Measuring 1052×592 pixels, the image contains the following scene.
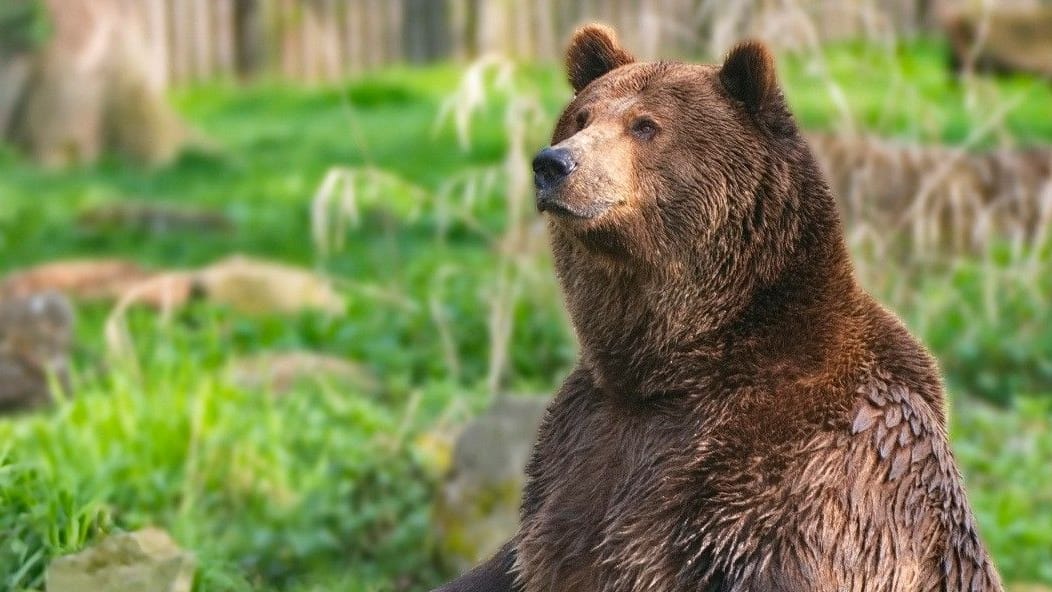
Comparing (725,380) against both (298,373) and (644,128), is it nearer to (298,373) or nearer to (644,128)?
(644,128)

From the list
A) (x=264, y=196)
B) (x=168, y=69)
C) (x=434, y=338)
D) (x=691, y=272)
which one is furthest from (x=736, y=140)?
(x=168, y=69)

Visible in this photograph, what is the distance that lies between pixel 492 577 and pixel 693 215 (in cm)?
110

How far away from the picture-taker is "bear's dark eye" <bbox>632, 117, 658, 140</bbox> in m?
3.70

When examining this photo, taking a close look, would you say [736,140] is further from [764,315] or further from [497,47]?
[497,47]

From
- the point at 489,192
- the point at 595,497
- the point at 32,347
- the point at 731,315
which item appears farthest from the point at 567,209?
the point at 32,347

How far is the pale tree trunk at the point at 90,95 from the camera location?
50.7ft

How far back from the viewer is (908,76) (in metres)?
16.1

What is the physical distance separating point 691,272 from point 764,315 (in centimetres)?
19

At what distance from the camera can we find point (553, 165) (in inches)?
139

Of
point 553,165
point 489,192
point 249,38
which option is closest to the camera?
point 553,165

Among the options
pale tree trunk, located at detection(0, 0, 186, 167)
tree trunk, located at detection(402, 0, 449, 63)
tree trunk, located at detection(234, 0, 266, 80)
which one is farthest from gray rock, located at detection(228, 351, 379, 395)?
tree trunk, located at detection(402, 0, 449, 63)

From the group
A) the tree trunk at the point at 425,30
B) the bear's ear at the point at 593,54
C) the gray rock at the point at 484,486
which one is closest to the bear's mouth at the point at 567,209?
the bear's ear at the point at 593,54

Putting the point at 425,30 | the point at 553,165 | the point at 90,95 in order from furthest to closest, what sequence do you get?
the point at 425,30
the point at 90,95
the point at 553,165

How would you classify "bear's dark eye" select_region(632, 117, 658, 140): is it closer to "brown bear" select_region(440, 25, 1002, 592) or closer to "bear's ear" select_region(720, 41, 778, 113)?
"brown bear" select_region(440, 25, 1002, 592)
